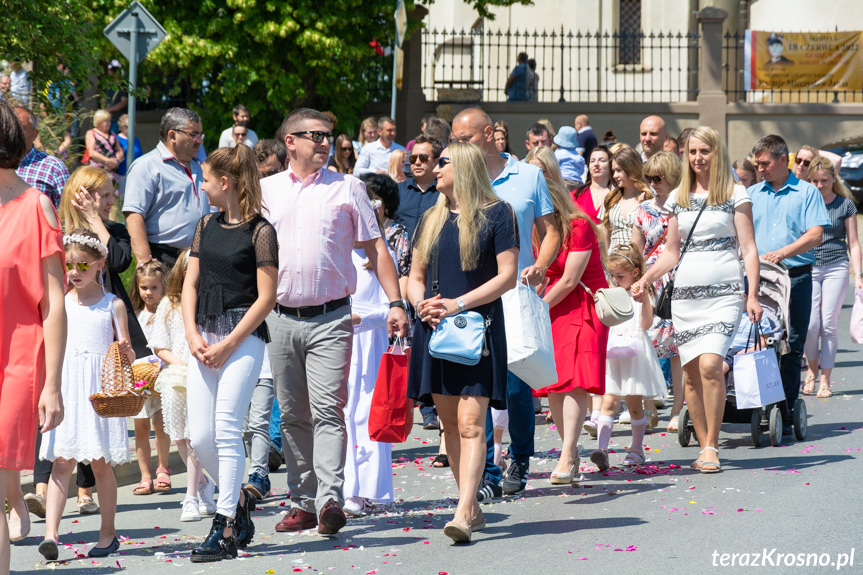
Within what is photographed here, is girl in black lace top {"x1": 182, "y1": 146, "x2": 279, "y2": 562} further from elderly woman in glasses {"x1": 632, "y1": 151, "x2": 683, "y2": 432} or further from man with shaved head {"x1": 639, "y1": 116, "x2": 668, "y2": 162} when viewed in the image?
man with shaved head {"x1": 639, "y1": 116, "x2": 668, "y2": 162}

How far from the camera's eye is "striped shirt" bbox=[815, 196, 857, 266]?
11.7 metres

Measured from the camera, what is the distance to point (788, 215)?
1011 centimetres

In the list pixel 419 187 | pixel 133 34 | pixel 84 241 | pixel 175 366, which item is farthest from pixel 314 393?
pixel 133 34

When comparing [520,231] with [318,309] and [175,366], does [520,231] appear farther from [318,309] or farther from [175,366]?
[175,366]

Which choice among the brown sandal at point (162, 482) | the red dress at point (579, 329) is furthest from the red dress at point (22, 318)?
the red dress at point (579, 329)

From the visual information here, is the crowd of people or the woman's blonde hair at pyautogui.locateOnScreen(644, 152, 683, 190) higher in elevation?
the woman's blonde hair at pyautogui.locateOnScreen(644, 152, 683, 190)

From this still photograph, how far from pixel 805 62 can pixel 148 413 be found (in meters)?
21.2

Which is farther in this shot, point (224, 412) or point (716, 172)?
point (716, 172)

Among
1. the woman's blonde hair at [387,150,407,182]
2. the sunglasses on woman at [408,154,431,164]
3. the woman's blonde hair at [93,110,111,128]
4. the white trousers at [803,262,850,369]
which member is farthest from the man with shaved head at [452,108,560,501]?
the woman's blonde hair at [93,110,111,128]

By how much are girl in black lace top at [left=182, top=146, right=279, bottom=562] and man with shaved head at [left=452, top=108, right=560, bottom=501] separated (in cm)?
175

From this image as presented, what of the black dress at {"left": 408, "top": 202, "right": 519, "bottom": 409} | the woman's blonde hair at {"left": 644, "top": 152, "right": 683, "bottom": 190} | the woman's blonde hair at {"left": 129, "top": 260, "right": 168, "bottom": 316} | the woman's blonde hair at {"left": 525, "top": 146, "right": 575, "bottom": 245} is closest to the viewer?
the black dress at {"left": 408, "top": 202, "right": 519, "bottom": 409}

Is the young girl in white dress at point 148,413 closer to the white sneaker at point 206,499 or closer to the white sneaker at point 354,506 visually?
the white sneaker at point 206,499

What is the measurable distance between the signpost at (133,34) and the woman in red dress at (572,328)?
556 centimetres

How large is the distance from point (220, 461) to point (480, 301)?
160cm
